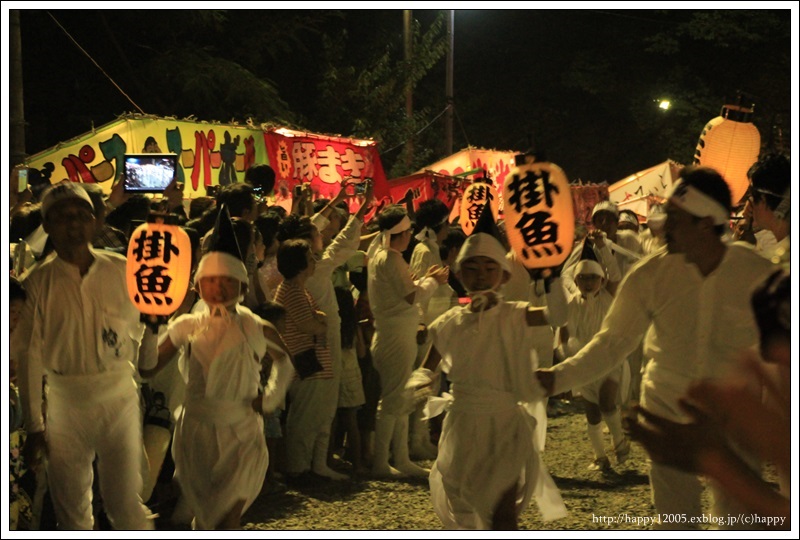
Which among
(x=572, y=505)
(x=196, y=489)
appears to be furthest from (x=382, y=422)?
(x=196, y=489)

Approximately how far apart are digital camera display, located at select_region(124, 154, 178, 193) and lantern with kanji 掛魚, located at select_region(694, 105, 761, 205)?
4869 mm

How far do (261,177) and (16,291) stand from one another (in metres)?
6.50

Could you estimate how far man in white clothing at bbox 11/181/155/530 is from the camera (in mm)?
6012

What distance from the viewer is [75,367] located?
605 centimetres

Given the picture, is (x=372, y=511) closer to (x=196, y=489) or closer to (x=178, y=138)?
(x=196, y=489)

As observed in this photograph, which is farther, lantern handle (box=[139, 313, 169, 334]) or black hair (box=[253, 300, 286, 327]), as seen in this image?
black hair (box=[253, 300, 286, 327])

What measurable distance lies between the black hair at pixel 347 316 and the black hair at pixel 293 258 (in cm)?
133

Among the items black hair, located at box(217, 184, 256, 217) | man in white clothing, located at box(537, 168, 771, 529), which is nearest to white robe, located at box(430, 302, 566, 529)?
man in white clothing, located at box(537, 168, 771, 529)

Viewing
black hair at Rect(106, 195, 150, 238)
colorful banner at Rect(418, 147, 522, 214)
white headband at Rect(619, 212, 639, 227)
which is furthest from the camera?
colorful banner at Rect(418, 147, 522, 214)

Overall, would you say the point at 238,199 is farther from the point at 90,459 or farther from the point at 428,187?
the point at 428,187

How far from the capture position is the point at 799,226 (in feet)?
14.1

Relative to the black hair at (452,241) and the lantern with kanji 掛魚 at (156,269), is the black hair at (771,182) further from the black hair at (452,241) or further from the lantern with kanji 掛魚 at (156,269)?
the black hair at (452,241)

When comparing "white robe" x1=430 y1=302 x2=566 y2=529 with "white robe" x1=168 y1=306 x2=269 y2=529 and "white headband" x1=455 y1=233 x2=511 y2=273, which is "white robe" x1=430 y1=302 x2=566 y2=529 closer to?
"white headband" x1=455 y1=233 x2=511 y2=273

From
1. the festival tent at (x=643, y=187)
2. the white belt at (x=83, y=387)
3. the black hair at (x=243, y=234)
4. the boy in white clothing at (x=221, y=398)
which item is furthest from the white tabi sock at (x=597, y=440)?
the festival tent at (x=643, y=187)
